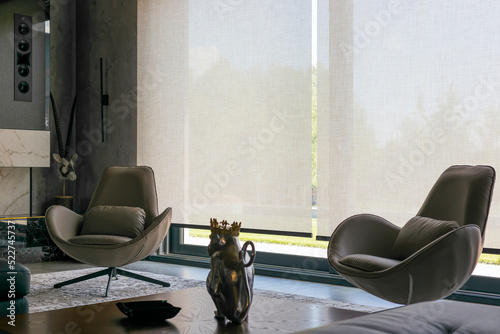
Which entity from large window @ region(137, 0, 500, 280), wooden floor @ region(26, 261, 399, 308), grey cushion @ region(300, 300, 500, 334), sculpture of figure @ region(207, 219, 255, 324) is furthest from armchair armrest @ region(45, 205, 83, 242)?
grey cushion @ region(300, 300, 500, 334)

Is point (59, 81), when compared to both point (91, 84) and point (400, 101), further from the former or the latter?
point (400, 101)

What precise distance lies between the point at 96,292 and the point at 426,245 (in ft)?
7.81

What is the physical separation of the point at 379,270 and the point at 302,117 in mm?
1772

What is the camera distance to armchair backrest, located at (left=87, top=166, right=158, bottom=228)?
15.0 feet

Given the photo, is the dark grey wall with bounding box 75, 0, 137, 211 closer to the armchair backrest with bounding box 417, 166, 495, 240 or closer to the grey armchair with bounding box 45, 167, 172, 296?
the grey armchair with bounding box 45, 167, 172, 296

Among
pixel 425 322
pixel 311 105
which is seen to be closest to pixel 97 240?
pixel 311 105

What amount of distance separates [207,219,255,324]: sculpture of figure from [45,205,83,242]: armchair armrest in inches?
86.8

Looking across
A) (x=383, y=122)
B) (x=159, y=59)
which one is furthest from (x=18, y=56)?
(x=383, y=122)

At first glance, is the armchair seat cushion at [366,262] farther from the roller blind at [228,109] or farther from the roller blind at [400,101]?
the roller blind at [228,109]

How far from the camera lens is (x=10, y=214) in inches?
224

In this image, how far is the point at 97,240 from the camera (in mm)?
4043

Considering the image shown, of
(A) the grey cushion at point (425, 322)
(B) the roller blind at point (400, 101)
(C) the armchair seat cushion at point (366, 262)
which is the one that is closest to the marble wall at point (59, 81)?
(B) the roller blind at point (400, 101)

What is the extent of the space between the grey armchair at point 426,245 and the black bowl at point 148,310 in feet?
3.97

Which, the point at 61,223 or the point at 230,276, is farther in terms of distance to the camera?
the point at 61,223
